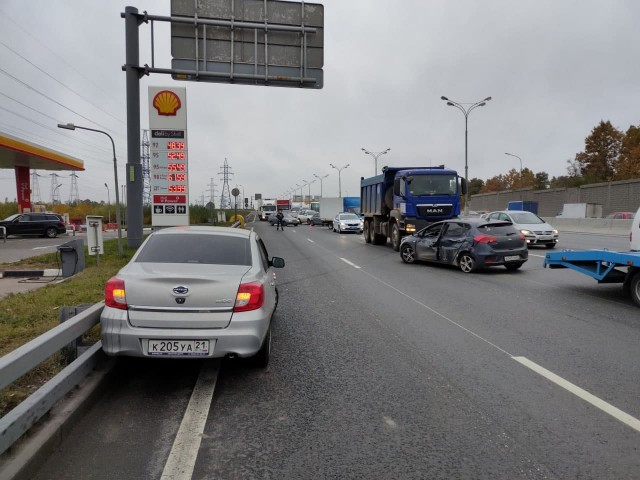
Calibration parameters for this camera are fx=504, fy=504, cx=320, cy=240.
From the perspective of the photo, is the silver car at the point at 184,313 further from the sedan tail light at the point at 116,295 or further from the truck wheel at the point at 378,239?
the truck wheel at the point at 378,239

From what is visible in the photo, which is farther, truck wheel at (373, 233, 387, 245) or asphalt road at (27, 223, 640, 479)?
truck wheel at (373, 233, 387, 245)

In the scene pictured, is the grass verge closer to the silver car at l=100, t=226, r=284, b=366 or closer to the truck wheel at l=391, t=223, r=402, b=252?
the silver car at l=100, t=226, r=284, b=366

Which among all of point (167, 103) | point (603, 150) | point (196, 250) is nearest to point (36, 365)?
point (196, 250)

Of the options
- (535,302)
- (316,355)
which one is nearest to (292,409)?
(316,355)

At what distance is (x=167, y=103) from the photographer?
693 inches

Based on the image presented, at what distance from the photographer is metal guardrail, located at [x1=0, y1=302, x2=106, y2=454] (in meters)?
3.14

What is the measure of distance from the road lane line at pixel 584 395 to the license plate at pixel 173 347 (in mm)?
3325

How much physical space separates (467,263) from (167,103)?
11.5 meters

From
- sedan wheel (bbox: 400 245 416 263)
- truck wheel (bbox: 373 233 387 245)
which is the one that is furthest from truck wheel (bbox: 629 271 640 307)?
truck wheel (bbox: 373 233 387 245)

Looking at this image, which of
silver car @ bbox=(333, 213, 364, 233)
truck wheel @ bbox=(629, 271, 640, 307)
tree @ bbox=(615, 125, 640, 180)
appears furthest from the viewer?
tree @ bbox=(615, 125, 640, 180)

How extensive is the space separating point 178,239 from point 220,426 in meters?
2.40

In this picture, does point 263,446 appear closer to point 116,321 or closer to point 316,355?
point 116,321

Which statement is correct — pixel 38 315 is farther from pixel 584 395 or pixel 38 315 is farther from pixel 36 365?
pixel 584 395

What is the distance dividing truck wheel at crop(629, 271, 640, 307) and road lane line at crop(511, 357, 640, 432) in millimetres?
4132
